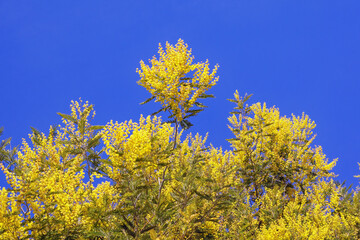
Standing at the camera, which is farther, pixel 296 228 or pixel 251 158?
pixel 251 158

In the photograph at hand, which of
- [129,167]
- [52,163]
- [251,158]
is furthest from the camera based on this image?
[251,158]

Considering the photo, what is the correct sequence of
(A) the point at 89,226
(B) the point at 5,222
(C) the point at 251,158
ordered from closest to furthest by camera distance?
(B) the point at 5,222
(A) the point at 89,226
(C) the point at 251,158

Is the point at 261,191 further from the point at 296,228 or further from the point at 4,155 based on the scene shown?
the point at 4,155

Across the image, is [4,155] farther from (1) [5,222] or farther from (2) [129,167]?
(2) [129,167]

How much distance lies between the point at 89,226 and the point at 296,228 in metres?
6.11

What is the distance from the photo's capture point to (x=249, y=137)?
43.7 ft

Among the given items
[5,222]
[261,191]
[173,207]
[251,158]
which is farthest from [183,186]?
[261,191]

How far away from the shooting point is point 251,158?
12961 mm

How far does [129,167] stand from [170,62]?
2648 mm

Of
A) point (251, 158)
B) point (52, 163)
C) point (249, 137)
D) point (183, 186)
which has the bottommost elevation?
point (183, 186)

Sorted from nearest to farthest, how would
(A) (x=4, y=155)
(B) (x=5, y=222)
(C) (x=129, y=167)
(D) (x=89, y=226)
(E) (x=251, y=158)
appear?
1. (B) (x=5, y=222)
2. (C) (x=129, y=167)
3. (D) (x=89, y=226)
4. (A) (x=4, y=155)
5. (E) (x=251, y=158)

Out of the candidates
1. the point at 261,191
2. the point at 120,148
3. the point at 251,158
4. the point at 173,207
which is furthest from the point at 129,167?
the point at 261,191

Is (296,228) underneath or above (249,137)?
underneath

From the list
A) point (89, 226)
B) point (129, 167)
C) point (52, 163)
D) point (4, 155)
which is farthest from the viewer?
point (4, 155)
